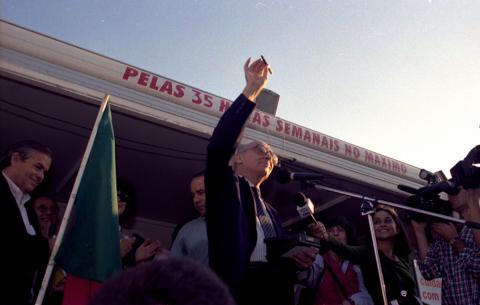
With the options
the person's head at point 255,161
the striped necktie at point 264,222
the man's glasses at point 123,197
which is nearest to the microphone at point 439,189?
the person's head at point 255,161

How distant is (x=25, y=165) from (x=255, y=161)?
1586mm

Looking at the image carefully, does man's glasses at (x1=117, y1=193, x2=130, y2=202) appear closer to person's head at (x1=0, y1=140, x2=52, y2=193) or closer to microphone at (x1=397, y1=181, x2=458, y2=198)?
person's head at (x1=0, y1=140, x2=52, y2=193)

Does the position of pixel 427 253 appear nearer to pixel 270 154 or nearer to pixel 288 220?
pixel 270 154

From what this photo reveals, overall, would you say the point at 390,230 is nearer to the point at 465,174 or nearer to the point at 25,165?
the point at 465,174

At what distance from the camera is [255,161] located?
2.48 m

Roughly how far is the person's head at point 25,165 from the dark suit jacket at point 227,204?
1.40m

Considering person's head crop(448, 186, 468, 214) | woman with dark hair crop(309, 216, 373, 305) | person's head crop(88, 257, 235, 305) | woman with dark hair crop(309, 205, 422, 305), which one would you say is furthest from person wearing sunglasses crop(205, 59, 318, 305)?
person's head crop(448, 186, 468, 214)

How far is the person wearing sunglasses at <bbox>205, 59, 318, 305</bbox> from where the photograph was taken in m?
1.75

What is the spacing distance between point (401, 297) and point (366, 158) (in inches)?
85.2

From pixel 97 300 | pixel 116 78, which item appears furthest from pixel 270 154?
pixel 97 300

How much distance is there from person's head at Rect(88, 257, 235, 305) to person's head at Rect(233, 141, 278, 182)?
6.03ft

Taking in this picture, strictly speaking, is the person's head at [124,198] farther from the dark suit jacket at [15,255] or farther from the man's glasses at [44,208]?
the dark suit jacket at [15,255]

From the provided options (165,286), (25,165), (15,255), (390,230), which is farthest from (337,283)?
(165,286)

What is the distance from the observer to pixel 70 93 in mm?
3014
